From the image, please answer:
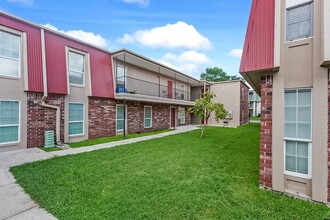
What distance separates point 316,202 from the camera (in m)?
3.17

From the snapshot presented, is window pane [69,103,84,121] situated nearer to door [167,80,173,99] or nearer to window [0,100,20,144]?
window [0,100,20,144]

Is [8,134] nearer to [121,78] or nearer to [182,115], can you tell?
[121,78]

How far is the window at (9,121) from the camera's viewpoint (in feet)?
23.8

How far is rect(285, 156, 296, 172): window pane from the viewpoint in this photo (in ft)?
11.3

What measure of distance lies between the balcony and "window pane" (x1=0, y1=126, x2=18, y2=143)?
5.64 meters

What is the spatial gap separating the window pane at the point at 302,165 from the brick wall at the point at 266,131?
47 cm

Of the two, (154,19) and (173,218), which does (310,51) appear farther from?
(154,19)

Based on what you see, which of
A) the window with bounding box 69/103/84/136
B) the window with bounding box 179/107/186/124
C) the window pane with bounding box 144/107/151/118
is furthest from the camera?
the window with bounding box 179/107/186/124

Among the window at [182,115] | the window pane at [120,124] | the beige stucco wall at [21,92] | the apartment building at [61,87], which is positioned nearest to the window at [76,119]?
the apartment building at [61,87]

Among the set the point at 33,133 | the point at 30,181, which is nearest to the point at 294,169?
the point at 30,181

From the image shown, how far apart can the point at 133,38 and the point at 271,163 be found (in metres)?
23.4

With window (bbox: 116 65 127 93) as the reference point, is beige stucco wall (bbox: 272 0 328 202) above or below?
below

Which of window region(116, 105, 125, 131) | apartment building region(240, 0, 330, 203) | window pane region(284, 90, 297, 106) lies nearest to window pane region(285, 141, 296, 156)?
apartment building region(240, 0, 330, 203)

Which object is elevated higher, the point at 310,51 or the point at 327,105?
the point at 310,51
